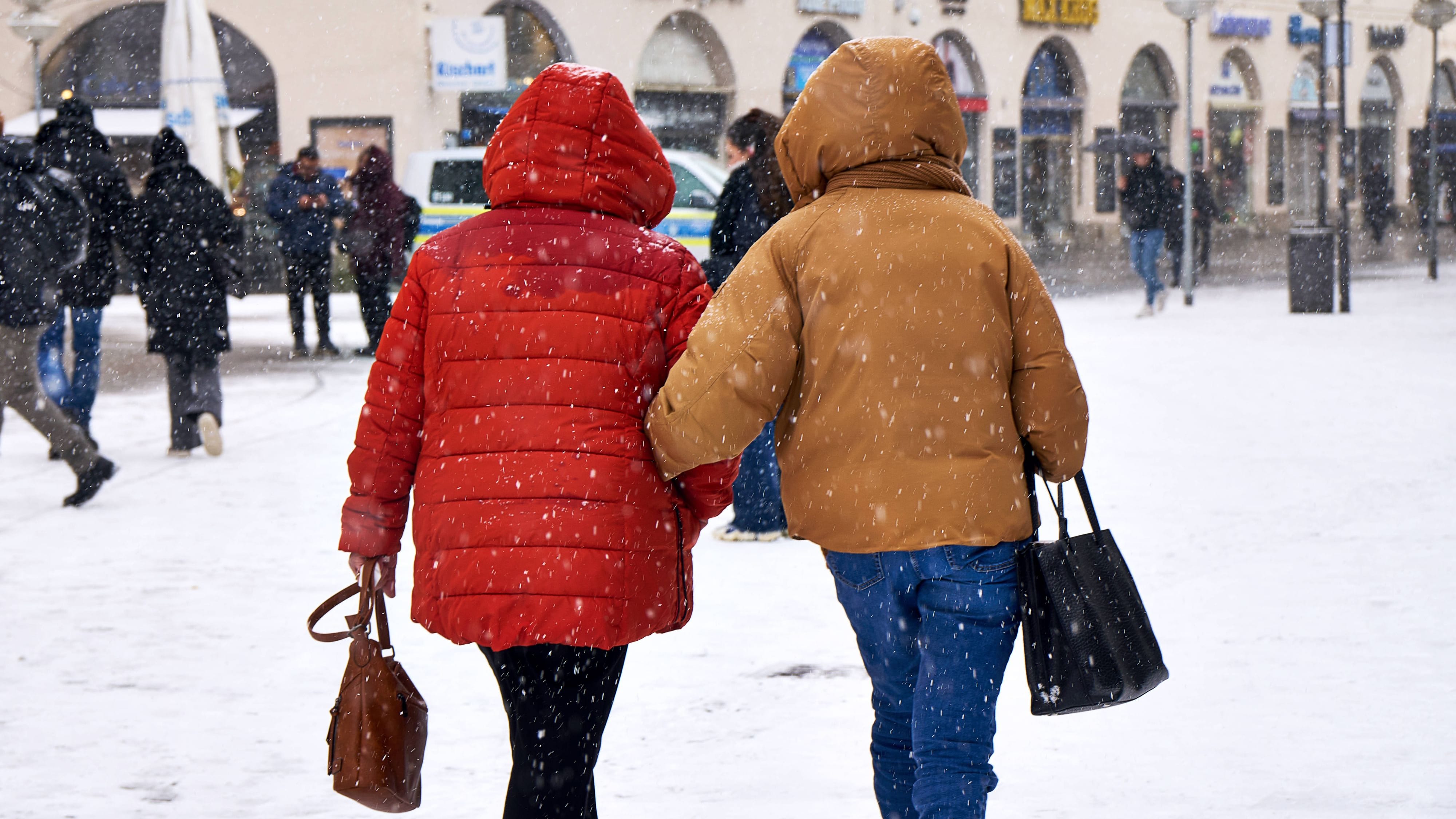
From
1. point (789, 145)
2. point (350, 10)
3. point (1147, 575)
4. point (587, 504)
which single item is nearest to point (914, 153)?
point (789, 145)

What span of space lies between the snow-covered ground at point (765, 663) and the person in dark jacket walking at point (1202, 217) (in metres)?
16.2

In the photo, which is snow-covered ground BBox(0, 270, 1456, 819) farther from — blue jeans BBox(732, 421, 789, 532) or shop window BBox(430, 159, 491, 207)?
shop window BBox(430, 159, 491, 207)

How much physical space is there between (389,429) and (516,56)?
85.0 ft

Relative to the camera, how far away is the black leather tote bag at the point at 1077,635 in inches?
107

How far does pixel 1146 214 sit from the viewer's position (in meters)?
17.3

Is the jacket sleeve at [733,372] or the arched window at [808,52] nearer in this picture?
the jacket sleeve at [733,372]

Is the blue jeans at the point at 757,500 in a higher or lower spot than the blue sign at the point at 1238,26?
lower

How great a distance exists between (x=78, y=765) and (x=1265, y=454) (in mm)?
6378

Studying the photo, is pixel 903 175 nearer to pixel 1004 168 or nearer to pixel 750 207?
pixel 750 207

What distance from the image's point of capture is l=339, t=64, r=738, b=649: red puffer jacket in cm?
261

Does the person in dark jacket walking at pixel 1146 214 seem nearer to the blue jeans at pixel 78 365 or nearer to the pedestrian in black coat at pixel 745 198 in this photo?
the blue jeans at pixel 78 365

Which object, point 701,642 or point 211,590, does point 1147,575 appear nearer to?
point 701,642

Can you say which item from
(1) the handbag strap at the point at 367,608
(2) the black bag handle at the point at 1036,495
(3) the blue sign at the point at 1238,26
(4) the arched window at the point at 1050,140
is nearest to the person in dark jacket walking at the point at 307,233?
(1) the handbag strap at the point at 367,608

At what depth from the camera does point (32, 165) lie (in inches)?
291
